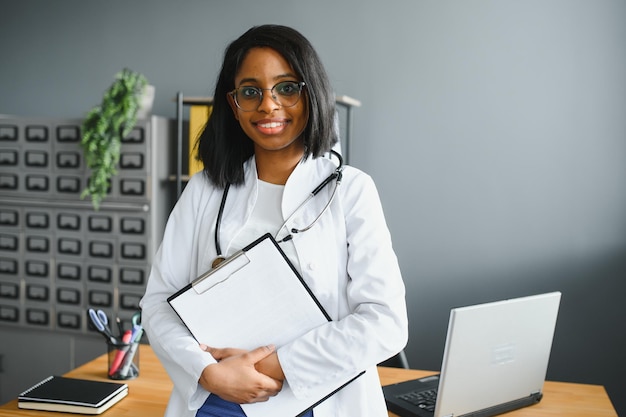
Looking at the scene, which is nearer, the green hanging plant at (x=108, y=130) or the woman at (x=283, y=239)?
the woman at (x=283, y=239)

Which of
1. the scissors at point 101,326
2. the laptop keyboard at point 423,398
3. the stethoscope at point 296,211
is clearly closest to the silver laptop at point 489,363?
the laptop keyboard at point 423,398

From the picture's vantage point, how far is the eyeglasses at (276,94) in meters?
1.22

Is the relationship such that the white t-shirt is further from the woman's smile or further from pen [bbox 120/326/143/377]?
pen [bbox 120/326/143/377]

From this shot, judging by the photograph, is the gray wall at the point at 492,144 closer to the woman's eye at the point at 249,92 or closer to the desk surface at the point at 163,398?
the desk surface at the point at 163,398

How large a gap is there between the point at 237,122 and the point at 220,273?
13.9 inches

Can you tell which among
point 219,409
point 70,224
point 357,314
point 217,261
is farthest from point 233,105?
point 70,224

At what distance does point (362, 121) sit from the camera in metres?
3.45

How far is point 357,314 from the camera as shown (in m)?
1.16

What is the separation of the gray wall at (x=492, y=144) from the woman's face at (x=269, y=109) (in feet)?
7.32

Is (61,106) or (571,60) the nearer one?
(571,60)

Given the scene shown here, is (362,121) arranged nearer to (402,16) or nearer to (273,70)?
(402,16)

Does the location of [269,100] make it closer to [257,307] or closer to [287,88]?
[287,88]

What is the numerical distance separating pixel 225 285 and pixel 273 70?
0.42 meters

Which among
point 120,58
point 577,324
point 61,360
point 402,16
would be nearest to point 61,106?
point 120,58
